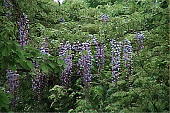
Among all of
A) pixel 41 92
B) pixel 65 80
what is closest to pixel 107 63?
pixel 65 80

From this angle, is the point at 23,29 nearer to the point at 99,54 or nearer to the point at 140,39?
the point at 99,54

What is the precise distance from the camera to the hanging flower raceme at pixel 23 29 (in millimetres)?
5820

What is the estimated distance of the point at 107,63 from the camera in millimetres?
6285

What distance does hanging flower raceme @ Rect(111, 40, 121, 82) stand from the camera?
212 inches

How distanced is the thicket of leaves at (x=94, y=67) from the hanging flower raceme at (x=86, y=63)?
0.17 metres

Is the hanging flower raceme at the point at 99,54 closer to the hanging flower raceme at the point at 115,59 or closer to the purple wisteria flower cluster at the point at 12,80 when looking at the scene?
the hanging flower raceme at the point at 115,59

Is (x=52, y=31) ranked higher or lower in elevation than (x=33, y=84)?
higher

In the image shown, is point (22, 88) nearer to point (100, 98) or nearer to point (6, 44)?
point (100, 98)

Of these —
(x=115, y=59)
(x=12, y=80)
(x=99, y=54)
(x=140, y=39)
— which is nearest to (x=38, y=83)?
(x=12, y=80)

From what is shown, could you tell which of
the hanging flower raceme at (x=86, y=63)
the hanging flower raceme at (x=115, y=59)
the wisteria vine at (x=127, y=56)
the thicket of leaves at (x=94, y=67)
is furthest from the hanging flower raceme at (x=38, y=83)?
the wisteria vine at (x=127, y=56)

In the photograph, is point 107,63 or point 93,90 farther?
point 107,63

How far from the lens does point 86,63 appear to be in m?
5.76

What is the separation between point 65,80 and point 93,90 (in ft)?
2.65

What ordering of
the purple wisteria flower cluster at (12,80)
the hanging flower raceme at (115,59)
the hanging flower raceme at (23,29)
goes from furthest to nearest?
the hanging flower raceme at (23,29) → the purple wisteria flower cluster at (12,80) → the hanging flower raceme at (115,59)
